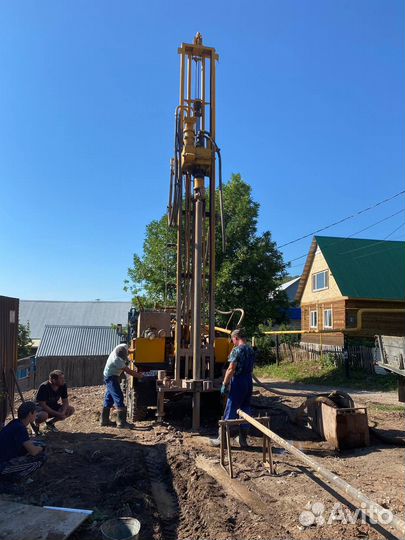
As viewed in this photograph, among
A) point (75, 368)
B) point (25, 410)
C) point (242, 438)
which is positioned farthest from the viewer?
point (75, 368)

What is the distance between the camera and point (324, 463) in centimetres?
590

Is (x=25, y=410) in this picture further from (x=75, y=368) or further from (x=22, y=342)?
(x=22, y=342)

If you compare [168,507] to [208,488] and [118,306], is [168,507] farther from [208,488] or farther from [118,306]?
[118,306]

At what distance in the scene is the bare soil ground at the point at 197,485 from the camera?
4004 millimetres

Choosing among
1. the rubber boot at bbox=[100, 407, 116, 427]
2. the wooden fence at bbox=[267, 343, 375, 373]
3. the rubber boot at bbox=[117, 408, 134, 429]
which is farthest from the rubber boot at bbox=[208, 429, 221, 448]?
the wooden fence at bbox=[267, 343, 375, 373]

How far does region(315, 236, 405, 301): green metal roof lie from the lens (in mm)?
22781

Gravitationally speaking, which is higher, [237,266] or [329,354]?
[237,266]

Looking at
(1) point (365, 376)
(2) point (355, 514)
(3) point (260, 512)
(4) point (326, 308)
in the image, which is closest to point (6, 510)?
(3) point (260, 512)

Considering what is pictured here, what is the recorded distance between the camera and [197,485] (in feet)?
16.3

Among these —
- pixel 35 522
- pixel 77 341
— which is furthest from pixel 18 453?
pixel 77 341

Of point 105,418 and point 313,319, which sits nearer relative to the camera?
point 105,418

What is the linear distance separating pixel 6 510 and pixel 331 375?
1543cm

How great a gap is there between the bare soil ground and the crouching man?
14cm

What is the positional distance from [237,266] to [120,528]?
588 inches
